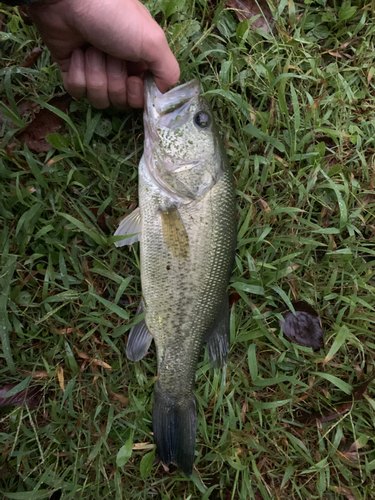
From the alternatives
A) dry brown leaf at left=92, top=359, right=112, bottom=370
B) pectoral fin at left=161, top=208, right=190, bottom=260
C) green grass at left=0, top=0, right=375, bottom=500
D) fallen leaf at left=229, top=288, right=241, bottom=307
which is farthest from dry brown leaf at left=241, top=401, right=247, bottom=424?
pectoral fin at left=161, top=208, right=190, bottom=260

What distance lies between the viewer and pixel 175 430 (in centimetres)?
226

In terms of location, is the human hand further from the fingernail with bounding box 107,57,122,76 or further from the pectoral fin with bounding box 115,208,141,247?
the pectoral fin with bounding box 115,208,141,247

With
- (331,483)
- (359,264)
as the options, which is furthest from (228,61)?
(331,483)

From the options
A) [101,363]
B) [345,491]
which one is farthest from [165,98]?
[345,491]

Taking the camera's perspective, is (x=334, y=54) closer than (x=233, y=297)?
No

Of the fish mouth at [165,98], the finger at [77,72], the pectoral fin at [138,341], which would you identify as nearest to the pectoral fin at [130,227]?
the pectoral fin at [138,341]

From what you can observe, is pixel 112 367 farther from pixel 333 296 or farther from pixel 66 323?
pixel 333 296

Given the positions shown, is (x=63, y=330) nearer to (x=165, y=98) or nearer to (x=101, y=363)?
(x=101, y=363)

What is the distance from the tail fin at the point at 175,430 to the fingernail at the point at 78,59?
88.8 inches

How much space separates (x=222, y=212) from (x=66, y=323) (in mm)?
1319

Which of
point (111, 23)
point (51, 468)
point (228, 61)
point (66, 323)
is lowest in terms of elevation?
point (51, 468)

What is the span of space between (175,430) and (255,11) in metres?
3.22

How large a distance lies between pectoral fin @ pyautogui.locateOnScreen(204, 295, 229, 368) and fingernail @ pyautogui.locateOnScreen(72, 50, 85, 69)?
1.83m

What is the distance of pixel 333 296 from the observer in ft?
8.17
